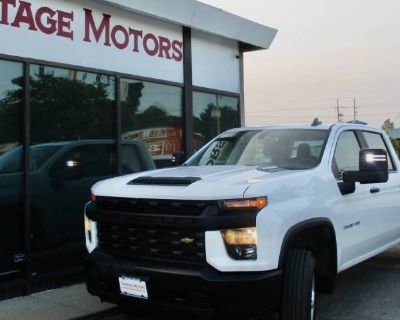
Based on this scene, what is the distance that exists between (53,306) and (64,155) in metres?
1.91

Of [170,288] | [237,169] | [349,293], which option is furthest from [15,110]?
[349,293]

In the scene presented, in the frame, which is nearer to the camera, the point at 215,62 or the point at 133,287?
the point at 133,287

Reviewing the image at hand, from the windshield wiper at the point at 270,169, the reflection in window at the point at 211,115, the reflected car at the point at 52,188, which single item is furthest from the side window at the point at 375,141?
the reflection in window at the point at 211,115

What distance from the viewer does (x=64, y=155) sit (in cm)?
669

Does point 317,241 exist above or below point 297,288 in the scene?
above

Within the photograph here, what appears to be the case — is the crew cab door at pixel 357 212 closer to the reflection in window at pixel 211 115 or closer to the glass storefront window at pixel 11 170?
the glass storefront window at pixel 11 170

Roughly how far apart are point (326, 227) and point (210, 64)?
5.35 meters

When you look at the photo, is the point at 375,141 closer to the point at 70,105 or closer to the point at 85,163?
the point at 85,163

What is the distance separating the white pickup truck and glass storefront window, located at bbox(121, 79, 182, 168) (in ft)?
9.48

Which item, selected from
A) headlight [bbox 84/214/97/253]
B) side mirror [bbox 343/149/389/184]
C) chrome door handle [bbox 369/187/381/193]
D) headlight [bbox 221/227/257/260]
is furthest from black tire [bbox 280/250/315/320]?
chrome door handle [bbox 369/187/381/193]

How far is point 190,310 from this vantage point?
3830 millimetres

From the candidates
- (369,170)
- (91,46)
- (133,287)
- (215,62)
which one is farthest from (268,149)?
(215,62)

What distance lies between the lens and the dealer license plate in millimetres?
3973

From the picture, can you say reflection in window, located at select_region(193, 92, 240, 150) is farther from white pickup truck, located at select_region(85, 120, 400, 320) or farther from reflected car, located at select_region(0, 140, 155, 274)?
white pickup truck, located at select_region(85, 120, 400, 320)
